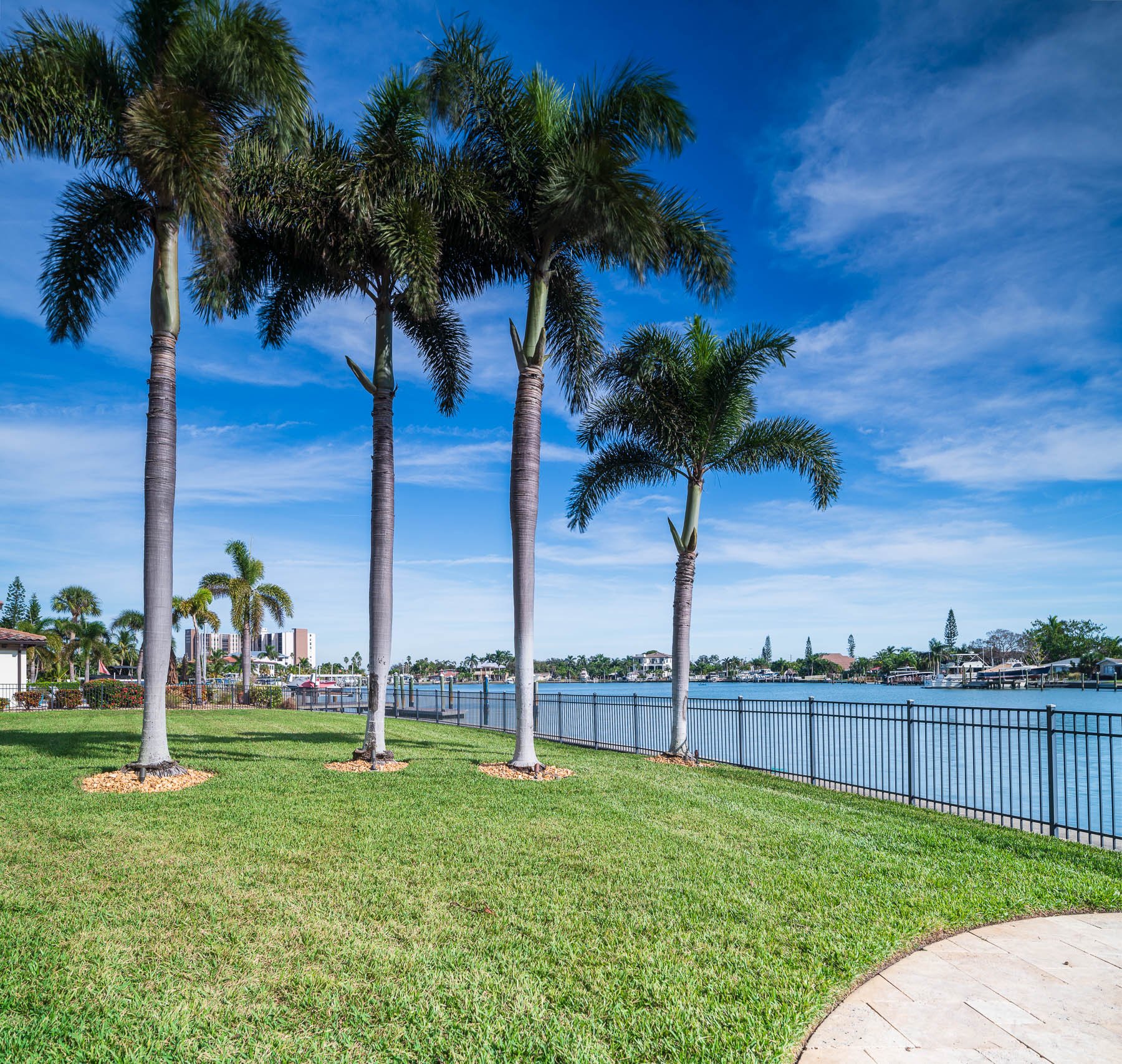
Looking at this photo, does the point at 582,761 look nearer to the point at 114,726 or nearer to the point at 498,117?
the point at 498,117

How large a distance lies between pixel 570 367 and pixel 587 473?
2648mm

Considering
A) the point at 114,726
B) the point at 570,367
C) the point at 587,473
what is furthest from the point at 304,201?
the point at 114,726

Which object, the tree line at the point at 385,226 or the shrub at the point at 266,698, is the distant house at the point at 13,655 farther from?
the tree line at the point at 385,226

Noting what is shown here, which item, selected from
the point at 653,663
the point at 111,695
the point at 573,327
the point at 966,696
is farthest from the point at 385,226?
the point at 653,663

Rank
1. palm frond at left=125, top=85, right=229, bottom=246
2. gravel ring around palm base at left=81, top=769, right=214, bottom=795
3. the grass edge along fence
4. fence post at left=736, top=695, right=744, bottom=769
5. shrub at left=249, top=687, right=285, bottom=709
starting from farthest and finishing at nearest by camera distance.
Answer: shrub at left=249, top=687, right=285, bottom=709
fence post at left=736, top=695, right=744, bottom=769
palm frond at left=125, top=85, right=229, bottom=246
gravel ring around palm base at left=81, top=769, right=214, bottom=795
the grass edge along fence

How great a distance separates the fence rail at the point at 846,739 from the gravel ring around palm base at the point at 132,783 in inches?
354

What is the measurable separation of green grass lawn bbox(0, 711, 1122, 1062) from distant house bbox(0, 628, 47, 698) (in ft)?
84.2

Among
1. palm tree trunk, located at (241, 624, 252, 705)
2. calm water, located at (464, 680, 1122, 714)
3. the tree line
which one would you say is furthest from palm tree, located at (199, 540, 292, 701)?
the tree line

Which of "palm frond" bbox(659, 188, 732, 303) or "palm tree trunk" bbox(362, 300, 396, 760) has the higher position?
"palm frond" bbox(659, 188, 732, 303)

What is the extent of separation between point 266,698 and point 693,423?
79.7 feet

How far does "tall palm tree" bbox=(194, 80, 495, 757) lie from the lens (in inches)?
468

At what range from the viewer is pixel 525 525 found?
1220 centimetres

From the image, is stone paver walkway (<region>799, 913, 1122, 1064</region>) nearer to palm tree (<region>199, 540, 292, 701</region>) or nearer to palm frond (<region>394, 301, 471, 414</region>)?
palm frond (<region>394, 301, 471, 414</region>)

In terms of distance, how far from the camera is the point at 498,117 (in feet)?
40.2
